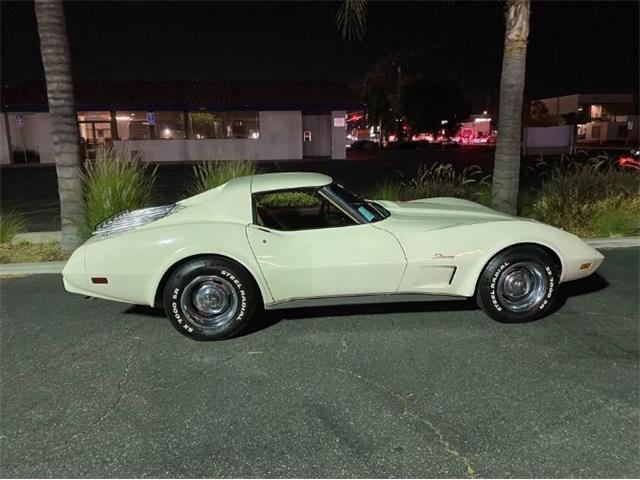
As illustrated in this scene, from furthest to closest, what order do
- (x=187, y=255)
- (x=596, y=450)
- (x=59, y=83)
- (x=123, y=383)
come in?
(x=59, y=83) → (x=187, y=255) → (x=123, y=383) → (x=596, y=450)

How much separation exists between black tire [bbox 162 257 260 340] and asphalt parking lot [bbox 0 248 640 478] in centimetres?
14

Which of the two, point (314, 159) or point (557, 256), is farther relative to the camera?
point (314, 159)

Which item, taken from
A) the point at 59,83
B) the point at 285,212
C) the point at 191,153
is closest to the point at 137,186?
the point at 59,83

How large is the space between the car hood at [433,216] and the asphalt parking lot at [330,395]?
0.84m

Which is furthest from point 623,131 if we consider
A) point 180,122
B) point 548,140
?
point 180,122

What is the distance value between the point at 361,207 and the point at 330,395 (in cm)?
173

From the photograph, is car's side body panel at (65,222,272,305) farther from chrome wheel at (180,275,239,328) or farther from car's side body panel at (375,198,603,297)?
car's side body panel at (375,198,603,297)

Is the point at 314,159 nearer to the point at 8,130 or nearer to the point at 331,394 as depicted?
the point at 8,130

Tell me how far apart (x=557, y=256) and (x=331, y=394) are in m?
2.33

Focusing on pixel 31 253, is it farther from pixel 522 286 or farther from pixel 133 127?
pixel 133 127

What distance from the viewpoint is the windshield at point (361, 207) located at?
441cm

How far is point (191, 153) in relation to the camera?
29.3 meters

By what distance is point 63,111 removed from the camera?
6910 millimetres

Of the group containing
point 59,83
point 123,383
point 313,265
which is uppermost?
point 59,83
